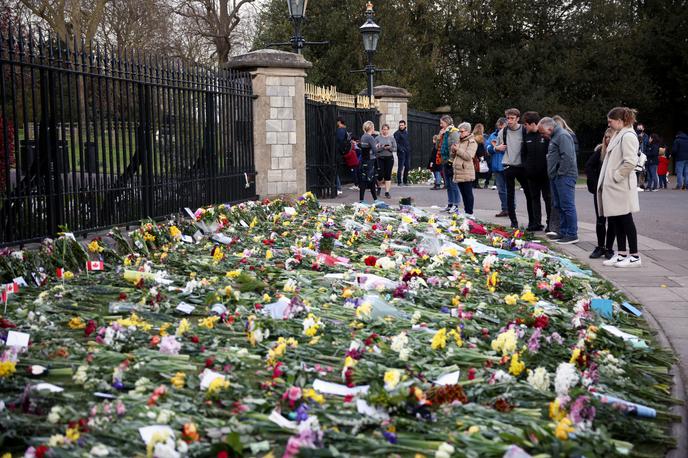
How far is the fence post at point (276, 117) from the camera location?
1427 cm

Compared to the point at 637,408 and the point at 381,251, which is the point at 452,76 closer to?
the point at 381,251

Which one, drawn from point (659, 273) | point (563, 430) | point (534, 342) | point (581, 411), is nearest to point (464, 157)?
point (659, 273)

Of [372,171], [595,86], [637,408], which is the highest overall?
[595,86]

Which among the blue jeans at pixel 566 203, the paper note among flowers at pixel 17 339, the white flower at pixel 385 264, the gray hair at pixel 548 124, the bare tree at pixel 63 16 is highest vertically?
the bare tree at pixel 63 16

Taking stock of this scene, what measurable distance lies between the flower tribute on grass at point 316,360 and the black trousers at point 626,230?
4.60 feet

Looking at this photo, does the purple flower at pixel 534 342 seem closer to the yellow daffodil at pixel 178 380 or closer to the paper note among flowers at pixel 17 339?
the yellow daffodil at pixel 178 380

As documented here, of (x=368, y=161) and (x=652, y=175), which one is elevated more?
(x=368, y=161)

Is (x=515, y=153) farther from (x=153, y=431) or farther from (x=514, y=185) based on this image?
(x=153, y=431)

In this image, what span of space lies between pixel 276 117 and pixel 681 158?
1478cm

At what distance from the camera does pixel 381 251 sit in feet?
28.2

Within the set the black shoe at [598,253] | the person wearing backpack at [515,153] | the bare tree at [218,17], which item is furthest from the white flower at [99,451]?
the bare tree at [218,17]

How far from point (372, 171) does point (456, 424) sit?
13.7 metres

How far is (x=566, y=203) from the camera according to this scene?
36.8 feet

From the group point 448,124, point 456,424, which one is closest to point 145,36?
point 448,124
